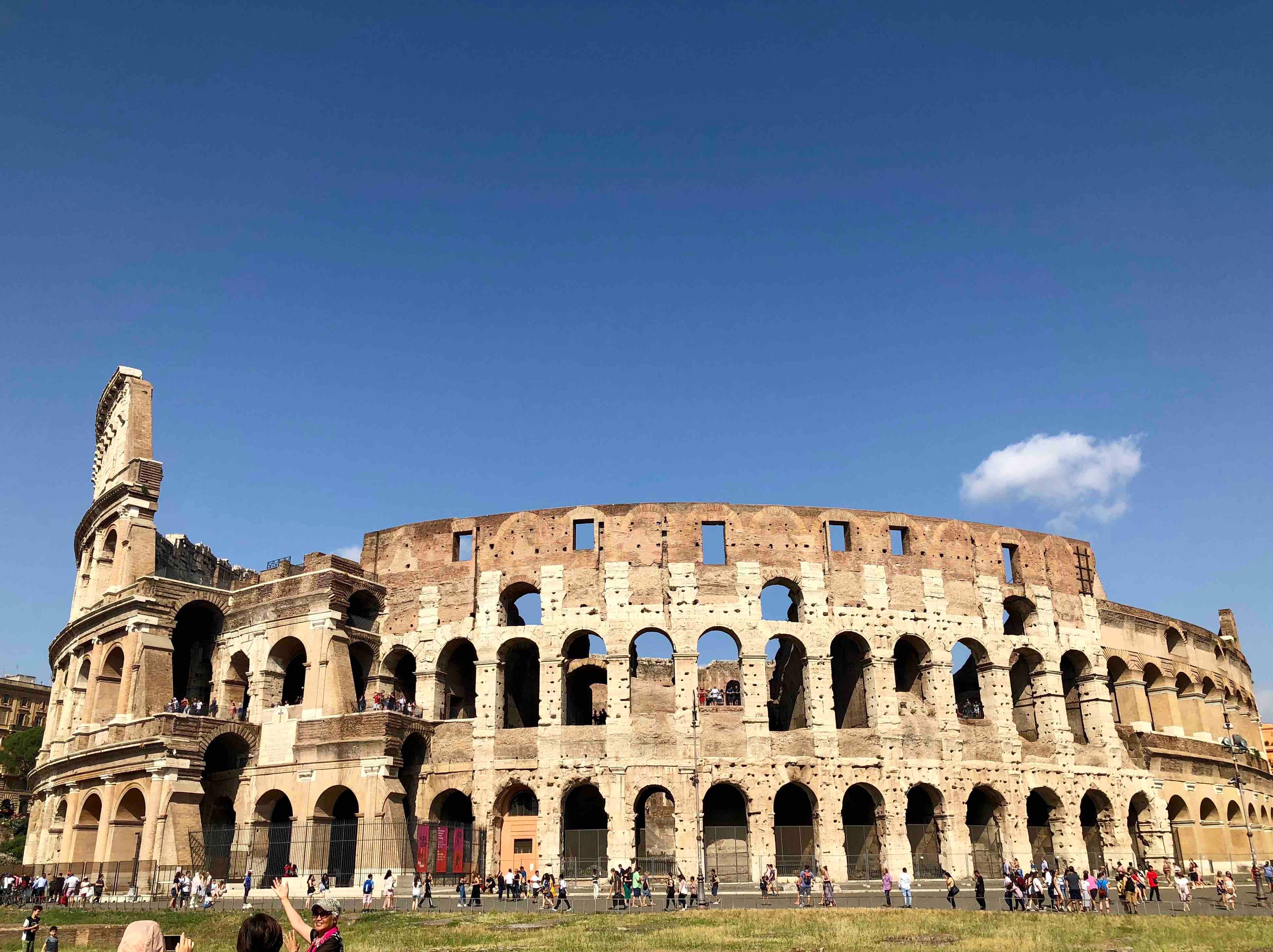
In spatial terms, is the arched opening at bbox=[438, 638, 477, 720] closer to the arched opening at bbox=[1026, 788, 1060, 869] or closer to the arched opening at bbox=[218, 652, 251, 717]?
the arched opening at bbox=[218, 652, 251, 717]

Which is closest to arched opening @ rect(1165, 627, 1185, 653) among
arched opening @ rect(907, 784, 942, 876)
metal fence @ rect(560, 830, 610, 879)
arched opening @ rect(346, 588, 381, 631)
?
arched opening @ rect(907, 784, 942, 876)

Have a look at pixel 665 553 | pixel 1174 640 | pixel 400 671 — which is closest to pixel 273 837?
pixel 400 671

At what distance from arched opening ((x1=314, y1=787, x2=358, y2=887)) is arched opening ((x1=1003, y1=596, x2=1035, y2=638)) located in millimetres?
24375

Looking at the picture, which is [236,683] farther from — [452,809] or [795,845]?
[795,845]

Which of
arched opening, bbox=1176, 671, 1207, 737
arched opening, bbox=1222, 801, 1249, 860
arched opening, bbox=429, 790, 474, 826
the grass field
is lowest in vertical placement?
the grass field

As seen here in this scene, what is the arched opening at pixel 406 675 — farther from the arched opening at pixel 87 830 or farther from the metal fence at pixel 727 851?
the metal fence at pixel 727 851

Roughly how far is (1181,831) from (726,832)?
1899cm

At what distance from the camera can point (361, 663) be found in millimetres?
39031

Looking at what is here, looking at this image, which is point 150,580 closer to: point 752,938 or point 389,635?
point 389,635

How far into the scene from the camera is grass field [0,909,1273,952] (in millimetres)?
18594

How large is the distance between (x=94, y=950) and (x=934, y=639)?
27435 millimetres

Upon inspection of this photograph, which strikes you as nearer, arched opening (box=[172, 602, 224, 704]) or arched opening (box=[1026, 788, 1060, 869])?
arched opening (box=[1026, 788, 1060, 869])

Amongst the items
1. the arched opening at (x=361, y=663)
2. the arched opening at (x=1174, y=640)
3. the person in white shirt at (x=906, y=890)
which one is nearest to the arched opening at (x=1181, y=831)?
the arched opening at (x=1174, y=640)

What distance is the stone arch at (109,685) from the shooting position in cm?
3706
